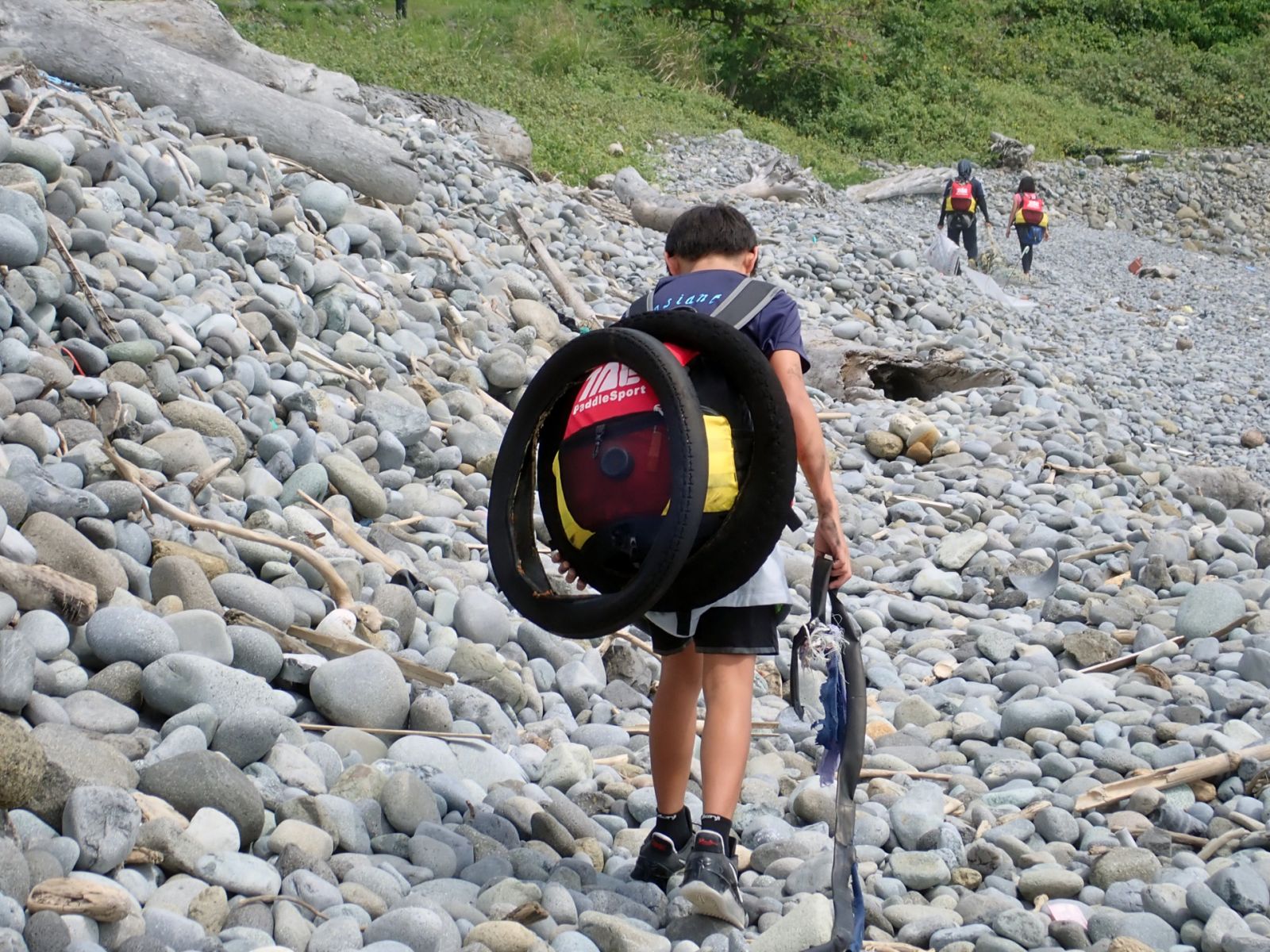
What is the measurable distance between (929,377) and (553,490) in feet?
24.8

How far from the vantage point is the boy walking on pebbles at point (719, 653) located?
2.86 meters

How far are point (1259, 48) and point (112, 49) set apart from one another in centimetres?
3122

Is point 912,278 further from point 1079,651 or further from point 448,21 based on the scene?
point 448,21

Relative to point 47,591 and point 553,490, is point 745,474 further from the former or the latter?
point 47,591

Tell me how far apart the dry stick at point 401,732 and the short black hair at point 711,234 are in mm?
1503

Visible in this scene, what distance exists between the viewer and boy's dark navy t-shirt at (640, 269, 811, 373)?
2.96 meters

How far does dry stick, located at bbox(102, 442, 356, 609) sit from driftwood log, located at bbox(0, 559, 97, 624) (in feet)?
2.72

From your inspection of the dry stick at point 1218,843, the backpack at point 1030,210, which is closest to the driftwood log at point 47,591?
the dry stick at point 1218,843

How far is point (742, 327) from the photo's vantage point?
2955mm

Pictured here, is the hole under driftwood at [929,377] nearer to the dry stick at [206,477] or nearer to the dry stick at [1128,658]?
the dry stick at [1128,658]

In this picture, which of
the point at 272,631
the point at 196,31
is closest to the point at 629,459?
the point at 272,631

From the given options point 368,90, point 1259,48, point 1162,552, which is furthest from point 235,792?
point 1259,48

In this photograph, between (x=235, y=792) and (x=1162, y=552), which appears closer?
(x=235, y=792)

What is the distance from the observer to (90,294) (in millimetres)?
5078
